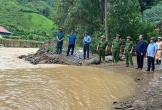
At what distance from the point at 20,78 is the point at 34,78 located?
468 mm

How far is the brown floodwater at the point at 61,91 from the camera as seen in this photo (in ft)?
19.8

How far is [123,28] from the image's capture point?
65.7ft

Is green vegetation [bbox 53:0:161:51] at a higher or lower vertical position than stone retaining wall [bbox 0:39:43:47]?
higher

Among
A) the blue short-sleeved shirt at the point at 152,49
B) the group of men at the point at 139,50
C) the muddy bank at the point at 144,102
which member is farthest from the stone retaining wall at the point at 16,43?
the muddy bank at the point at 144,102

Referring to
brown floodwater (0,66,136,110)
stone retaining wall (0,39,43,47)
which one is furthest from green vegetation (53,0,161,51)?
stone retaining wall (0,39,43,47)

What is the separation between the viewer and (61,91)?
7305mm

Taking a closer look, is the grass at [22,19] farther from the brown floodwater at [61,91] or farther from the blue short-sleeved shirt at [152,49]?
the brown floodwater at [61,91]

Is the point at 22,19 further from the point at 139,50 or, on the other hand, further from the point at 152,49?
the point at 152,49

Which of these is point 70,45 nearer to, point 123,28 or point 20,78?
point 123,28

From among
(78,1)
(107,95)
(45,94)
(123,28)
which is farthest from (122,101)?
(78,1)

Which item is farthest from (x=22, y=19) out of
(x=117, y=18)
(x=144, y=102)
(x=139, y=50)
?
(x=144, y=102)

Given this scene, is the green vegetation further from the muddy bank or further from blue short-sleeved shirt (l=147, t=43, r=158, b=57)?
the muddy bank

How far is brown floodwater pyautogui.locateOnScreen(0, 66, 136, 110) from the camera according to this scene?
238 inches

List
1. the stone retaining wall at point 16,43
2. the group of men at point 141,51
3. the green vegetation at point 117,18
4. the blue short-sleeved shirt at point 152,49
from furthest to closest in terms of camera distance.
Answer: the stone retaining wall at point 16,43 < the green vegetation at point 117,18 < the group of men at point 141,51 < the blue short-sleeved shirt at point 152,49
